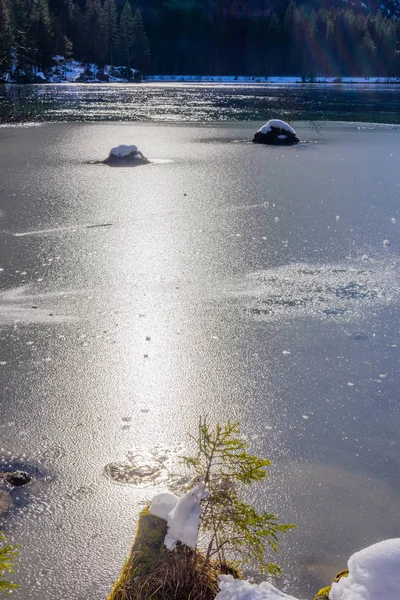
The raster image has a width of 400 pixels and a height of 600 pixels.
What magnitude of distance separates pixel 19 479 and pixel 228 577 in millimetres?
2323

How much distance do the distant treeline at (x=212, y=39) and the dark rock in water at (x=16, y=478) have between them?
9548 cm

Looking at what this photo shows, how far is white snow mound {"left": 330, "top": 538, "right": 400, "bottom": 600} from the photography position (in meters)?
2.64

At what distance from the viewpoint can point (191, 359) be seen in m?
6.91

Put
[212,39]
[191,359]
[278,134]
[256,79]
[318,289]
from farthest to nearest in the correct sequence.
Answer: [212,39] < [256,79] < [278,134] < [318,289] < [191,359]

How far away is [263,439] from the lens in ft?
17.7

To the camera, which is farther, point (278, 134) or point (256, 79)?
point (256, 79)

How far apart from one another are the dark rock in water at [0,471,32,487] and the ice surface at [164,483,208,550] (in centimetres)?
214

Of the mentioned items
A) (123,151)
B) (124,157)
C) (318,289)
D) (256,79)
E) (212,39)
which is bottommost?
(318,289)

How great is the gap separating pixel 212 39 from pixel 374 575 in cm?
14733

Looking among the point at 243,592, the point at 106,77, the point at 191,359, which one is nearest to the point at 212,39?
the point at 106,77

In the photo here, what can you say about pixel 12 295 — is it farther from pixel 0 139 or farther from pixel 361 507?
pixel 0 139

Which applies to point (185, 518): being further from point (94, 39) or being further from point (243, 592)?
point (94, 39)

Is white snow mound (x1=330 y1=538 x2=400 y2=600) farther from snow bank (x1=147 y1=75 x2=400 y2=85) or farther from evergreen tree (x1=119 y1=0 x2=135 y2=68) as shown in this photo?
snow bank (x1=147 y1=75 x2=400 y2=85)

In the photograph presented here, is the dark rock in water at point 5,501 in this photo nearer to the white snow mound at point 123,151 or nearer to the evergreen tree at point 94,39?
the white snow mound at point 123,151
